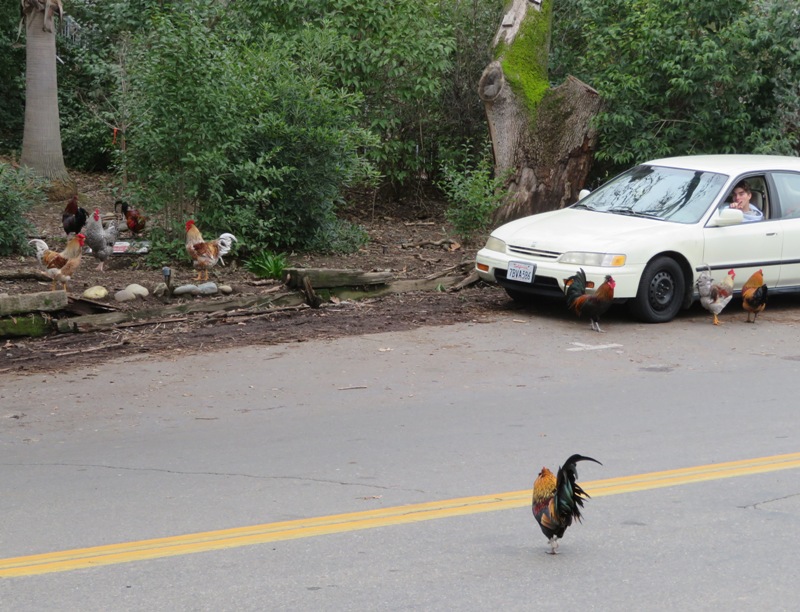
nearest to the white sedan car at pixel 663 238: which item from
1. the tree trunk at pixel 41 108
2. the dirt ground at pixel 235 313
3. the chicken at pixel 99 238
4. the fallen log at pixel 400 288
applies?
the dirt ground at pixel 235 313

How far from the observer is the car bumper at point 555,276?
1062 centimetres

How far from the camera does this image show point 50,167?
57.2ft

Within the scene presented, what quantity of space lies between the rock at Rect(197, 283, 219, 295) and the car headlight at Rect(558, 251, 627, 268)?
3909 millimetres

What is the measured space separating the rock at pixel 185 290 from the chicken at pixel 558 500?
23.5 feet

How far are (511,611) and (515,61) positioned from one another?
42.3ft

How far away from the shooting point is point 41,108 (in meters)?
17.5

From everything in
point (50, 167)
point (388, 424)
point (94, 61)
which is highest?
point (94, 61)

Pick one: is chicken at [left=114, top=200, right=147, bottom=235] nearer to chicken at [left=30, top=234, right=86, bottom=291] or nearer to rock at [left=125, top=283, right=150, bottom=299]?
chicken at [left=30, top=234, right=86, bottom=291]

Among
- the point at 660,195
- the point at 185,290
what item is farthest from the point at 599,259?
the point at 185,290

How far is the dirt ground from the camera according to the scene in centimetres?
969

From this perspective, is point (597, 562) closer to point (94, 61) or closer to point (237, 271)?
point (237, 271)

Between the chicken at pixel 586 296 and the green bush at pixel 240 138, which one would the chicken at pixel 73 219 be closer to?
the green bush at pixel 240 138

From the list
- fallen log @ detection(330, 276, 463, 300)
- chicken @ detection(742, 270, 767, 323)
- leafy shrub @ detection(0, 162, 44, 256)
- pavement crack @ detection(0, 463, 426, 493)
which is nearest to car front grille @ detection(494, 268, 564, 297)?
fallen log @ detection(330, 276, 463, 300)

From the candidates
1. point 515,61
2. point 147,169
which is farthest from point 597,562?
point 515,61
